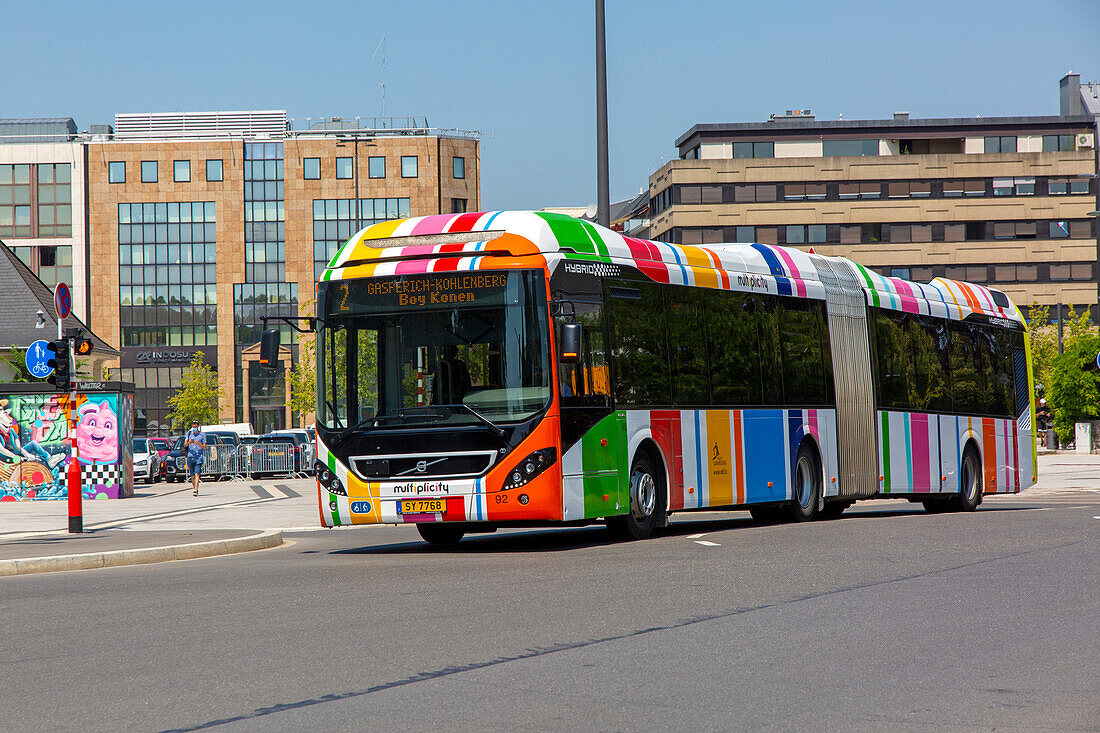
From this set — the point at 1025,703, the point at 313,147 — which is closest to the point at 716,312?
the point at 1025,703

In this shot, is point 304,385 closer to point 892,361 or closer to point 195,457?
point 195,457

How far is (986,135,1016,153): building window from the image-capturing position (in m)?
92.8

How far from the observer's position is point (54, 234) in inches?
3969

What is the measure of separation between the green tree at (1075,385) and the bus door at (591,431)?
44.8 m

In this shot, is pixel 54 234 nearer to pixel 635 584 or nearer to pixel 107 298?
pixel 107 298

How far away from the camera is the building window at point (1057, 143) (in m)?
92.6

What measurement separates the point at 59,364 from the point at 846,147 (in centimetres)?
8025

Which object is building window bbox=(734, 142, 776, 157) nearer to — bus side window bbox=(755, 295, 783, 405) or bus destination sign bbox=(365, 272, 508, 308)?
bus side window bbox=(755, 295, 783, 405)

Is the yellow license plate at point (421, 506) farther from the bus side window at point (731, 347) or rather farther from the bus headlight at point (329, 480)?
the bus side window at point (731, 347)

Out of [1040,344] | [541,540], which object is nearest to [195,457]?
[541,540]

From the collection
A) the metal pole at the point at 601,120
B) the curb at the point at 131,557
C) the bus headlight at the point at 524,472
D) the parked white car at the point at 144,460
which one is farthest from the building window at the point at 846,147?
the bus headlight at the point at 524,472

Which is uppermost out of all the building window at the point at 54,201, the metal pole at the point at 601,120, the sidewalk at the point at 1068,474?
the building window at the point at 54,201

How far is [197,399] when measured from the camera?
88.8m

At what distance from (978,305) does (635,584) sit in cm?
1528
